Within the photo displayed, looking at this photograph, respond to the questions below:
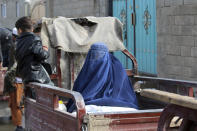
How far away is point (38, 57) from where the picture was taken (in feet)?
17.4

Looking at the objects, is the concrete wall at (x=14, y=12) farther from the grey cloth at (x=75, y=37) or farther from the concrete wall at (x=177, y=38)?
the grey cloth at (x=75, y=37)

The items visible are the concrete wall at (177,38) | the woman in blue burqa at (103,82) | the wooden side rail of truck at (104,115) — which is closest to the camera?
the wooden side rail of truck at (104,115)

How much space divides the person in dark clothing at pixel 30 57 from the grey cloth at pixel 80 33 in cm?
77

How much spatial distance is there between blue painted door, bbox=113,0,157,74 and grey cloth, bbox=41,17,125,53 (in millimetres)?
3642

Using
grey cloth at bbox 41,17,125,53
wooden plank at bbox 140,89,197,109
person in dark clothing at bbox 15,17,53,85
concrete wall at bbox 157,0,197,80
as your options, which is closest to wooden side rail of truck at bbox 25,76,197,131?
wooden plank at bbox 140,89,197,109

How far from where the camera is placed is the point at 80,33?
6.52 m

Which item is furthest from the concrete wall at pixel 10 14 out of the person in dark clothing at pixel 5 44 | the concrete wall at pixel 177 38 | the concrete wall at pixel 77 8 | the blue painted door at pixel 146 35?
the concrete wall at pixel 177 38

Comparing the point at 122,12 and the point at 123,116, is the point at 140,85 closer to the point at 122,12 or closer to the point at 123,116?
the point at 123,116

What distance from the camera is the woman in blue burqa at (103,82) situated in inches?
174

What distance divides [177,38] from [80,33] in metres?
2.83

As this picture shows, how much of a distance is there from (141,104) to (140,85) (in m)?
0.44

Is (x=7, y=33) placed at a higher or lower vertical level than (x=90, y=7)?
lower

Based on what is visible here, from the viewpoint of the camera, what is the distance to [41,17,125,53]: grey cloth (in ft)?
20.4

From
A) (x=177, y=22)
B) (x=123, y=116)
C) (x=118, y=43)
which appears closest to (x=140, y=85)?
(x=118, y=43)
